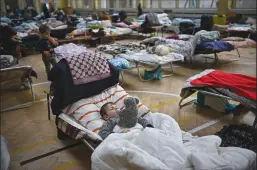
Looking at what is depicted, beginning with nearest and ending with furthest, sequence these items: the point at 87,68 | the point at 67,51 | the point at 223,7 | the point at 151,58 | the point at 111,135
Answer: the point at 111,135 < the point at 87,68 < the point at 151,58 < the point at 67,51 < the point at 223,7

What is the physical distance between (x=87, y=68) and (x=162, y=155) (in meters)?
1.42

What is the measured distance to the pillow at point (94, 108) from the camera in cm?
231

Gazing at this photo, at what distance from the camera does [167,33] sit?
9.12 metres

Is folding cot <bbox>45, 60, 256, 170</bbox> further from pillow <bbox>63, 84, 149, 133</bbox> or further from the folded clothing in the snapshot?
the folded clothing

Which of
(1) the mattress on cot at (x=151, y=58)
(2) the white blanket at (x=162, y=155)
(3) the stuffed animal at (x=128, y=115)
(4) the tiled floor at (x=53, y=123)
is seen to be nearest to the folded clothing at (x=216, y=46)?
(4) the tiled floor at (x=53, y=123)

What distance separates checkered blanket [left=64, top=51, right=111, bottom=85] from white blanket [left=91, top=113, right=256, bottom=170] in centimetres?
97

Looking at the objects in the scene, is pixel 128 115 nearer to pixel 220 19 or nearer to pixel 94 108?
pixel 94 108

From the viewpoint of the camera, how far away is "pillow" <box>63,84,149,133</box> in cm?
231

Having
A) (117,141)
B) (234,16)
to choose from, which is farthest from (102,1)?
(117,141)

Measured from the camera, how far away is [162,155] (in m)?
1.59

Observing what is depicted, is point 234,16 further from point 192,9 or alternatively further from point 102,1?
point 102,1

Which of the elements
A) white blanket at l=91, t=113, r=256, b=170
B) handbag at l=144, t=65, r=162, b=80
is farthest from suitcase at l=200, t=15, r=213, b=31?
white blanket at l=91, t=113, r=256, b=170

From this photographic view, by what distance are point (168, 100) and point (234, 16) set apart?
5.81 meters

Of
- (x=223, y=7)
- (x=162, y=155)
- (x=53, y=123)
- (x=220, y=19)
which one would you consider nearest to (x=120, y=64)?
(x=53, y=123)
